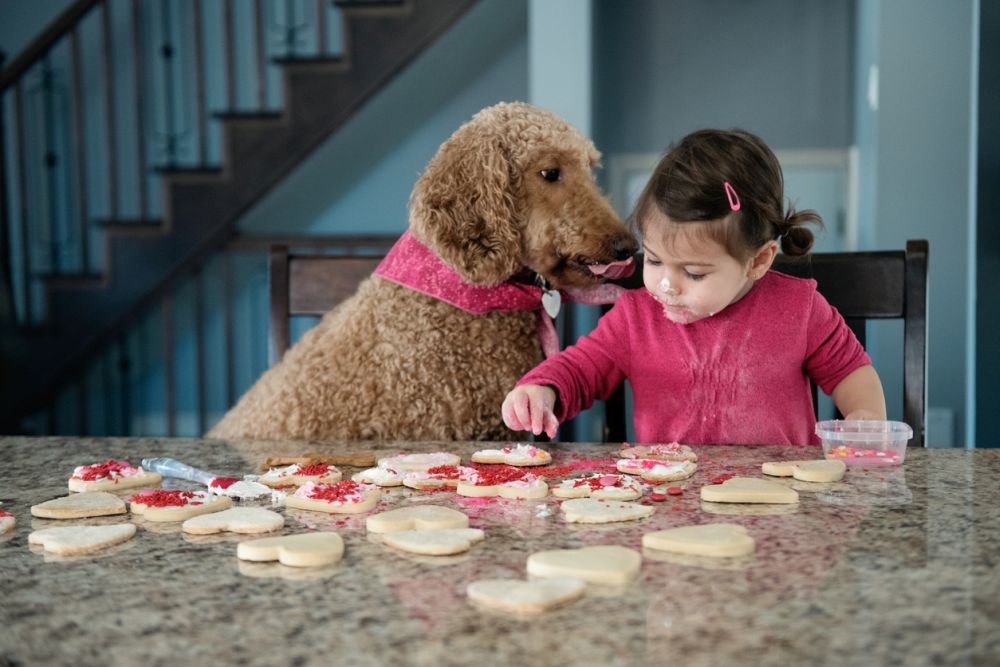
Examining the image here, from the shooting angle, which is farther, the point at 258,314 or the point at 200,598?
the point at 258,314

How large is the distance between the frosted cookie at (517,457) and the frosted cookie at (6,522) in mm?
432

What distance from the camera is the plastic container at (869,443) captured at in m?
0.92

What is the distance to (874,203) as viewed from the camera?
3023 mm

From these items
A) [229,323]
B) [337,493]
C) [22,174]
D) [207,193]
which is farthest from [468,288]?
[22,174]

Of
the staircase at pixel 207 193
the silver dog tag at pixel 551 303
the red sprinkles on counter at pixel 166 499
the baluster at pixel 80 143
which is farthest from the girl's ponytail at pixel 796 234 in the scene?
the baluster at pixel 80 143

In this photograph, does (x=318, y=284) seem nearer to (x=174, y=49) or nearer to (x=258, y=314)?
(x=258, y=314)

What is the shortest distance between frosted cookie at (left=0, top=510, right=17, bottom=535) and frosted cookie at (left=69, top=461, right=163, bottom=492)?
4.3 inches

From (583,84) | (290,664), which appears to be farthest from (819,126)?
(290,664)

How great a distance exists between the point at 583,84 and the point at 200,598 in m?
2.92

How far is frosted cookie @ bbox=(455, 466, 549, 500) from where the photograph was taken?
792 mm

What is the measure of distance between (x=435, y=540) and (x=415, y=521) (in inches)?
2.1

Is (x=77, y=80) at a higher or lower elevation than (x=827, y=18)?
lower

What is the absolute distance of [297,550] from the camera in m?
0.62

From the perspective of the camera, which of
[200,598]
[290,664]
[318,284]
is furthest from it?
[318,284]
